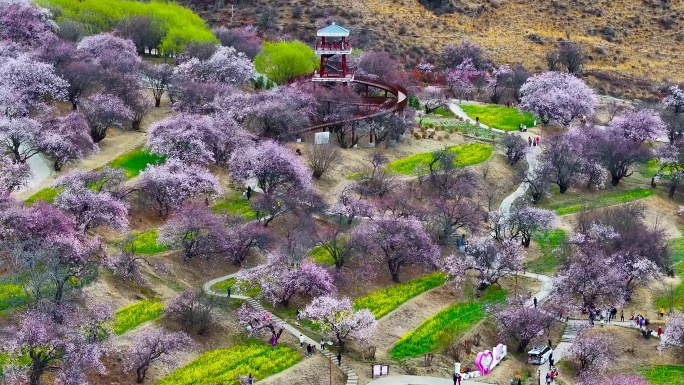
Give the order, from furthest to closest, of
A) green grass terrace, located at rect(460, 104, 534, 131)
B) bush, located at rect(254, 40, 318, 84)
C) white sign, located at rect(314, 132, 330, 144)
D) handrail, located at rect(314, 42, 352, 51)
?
1. green grass terrace, located at rect(460, 104, 534, 131)
2. bush, located at rect(254, 40, 318, 84)
3. handrail, located at rect(314, 42, 352, 51)
4. white sign, located at rect(314, 132, 330, 144)

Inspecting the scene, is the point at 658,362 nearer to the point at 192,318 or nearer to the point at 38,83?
the point at 192,318

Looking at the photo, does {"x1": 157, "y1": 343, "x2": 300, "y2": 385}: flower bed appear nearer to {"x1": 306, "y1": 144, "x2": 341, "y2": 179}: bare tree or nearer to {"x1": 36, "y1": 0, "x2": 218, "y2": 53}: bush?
{"x1": 306, "y1": 144, "x2": 341, "y2": 179}: bare tree

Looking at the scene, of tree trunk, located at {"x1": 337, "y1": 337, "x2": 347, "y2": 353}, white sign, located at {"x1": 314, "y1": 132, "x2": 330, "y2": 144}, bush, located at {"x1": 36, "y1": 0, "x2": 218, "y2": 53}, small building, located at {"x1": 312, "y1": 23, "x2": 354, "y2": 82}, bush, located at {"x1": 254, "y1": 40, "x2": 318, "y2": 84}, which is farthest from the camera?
bush, located at {"x1": 36, "y1": 0, "x2": 218, "y2": 53}

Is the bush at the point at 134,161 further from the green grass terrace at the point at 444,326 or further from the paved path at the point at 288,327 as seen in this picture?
the green grass terrace at the point at 444,326

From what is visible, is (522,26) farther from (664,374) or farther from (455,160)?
(664,374)

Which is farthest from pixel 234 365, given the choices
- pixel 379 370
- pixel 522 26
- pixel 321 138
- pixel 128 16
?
pixel 522 26

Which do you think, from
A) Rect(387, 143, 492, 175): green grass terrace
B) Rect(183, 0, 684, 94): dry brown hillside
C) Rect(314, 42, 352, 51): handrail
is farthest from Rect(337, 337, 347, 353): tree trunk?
Rect(183, 0, 684, 94): dry brown hillside
